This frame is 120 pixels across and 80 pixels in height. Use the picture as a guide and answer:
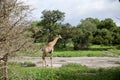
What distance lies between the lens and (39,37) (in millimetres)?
13984

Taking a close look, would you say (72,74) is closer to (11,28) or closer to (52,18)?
(11,28)

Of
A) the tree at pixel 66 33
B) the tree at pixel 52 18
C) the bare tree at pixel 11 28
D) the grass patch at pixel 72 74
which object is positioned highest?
the tree at pixel 52 18

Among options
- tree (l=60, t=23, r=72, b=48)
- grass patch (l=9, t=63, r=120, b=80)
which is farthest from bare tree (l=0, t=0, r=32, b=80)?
tree (l=60, t=23, r=72, b=48)

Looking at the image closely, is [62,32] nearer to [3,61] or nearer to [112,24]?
[112,24]

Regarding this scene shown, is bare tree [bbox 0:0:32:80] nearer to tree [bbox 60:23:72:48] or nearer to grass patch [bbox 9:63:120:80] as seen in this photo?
grass patch [bbox 9:63:120:80]

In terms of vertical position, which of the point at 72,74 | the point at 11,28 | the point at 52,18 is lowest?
the point at 72,74

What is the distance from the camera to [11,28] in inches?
425

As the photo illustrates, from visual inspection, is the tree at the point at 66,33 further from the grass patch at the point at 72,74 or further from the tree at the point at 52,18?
the grass patch at the point at 72,74

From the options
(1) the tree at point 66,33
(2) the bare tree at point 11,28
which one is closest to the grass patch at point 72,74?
(2) the bare tree at point 11,28

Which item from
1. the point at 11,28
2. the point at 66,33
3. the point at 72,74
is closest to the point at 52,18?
the point at 66,33

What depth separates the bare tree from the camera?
10469 mm

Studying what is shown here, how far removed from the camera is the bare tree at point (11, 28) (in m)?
10.5

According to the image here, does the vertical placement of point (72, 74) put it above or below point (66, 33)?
below

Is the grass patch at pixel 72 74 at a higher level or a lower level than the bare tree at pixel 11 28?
lower
